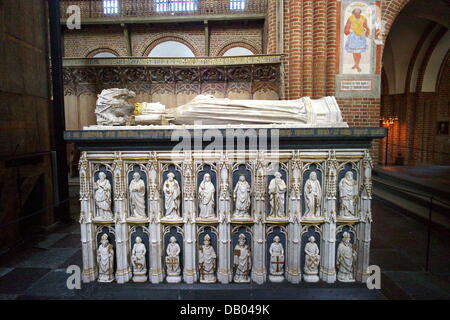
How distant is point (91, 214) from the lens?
2.91 meters

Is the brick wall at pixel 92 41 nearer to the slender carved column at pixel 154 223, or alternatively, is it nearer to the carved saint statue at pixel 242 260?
the slender carved column at pixel 154 223

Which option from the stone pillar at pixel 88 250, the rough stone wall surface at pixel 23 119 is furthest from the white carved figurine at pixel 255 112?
the rough stone wall surface at pixel 23 119

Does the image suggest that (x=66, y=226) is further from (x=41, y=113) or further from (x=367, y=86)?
(x=367, y=86)

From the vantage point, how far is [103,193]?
2875 mm

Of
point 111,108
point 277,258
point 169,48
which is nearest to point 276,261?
point 277,258

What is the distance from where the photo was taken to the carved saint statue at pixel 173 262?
2.95 metres

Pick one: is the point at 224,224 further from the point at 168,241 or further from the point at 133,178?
the point at 133,178

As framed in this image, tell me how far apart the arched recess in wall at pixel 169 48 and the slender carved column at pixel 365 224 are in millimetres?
10210

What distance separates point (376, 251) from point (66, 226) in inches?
202

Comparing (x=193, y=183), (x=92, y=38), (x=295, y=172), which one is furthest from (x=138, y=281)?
(x=92, y=38)

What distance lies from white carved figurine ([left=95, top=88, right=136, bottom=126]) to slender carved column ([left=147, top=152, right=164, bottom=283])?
61cm

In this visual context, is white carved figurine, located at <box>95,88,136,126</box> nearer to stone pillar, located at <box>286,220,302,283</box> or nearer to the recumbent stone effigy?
the recumbent stone effigy

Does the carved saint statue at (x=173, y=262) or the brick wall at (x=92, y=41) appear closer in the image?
the carved saint statue at (x=173, y=262)

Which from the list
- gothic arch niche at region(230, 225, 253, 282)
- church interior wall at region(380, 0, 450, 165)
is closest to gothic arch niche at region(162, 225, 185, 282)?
gothic arch niche at region(230, 225, 253, 282)
